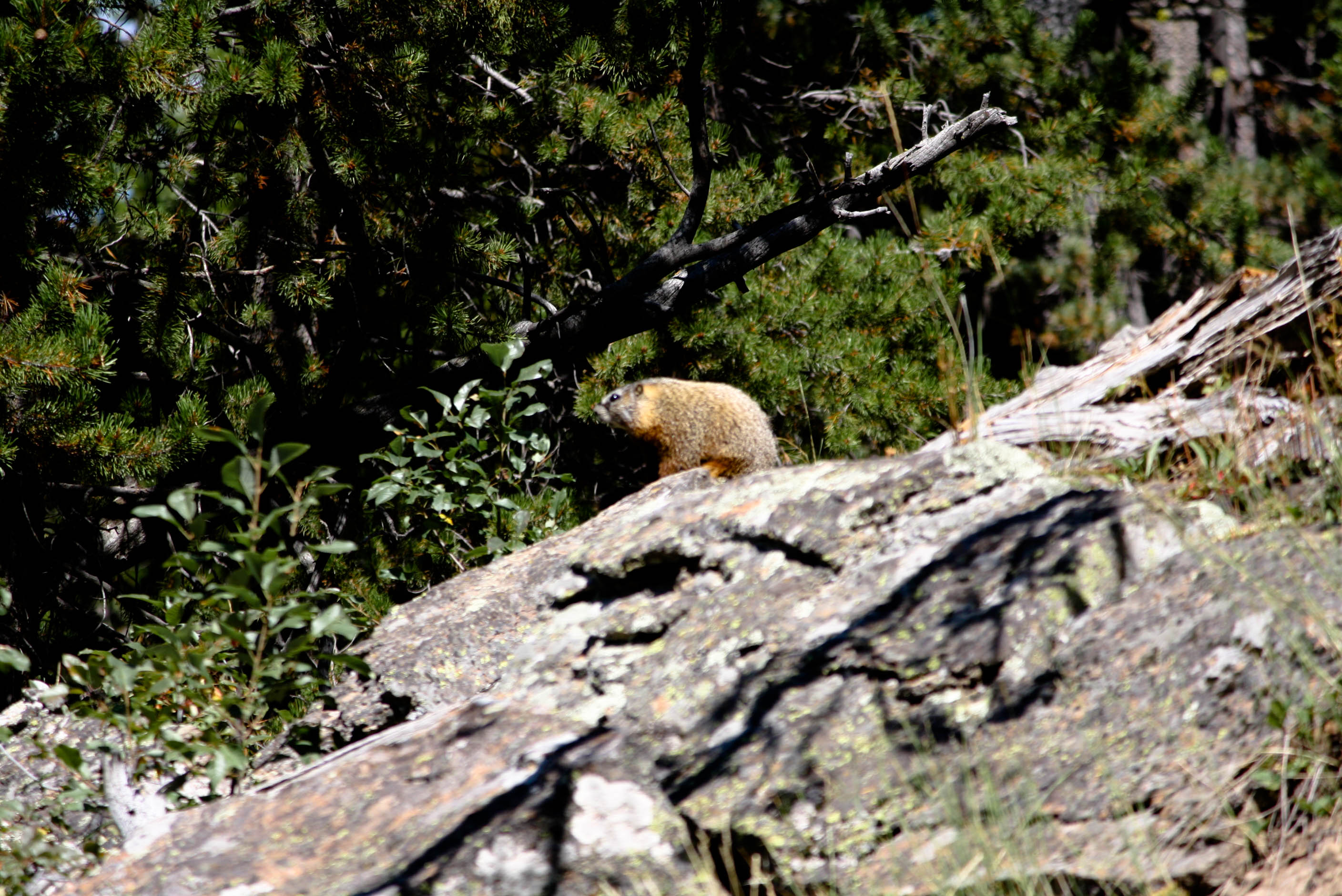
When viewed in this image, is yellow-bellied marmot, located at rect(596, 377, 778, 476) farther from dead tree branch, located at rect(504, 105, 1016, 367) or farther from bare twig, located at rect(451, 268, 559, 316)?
dead tree branch, located at rect(504, 105, 1016, 367)

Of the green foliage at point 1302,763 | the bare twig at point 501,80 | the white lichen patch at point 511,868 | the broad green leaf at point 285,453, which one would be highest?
the bare twig at point 501,80

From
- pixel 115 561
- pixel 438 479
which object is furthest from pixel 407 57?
pixel 115 561

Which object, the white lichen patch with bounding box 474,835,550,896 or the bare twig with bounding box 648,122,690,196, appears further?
the bare twig with bounding box 648,122,690,196

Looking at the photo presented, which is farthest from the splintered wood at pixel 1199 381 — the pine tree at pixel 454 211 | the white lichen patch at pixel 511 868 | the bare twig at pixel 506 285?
the bare twig at pixel 506 285

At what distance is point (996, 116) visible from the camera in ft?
14.6

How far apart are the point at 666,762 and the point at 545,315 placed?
13.4ft

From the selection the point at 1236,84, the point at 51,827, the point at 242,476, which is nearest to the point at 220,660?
the point at 51,827

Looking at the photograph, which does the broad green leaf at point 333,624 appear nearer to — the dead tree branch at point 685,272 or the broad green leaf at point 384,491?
the broad green leaf at point 384,491

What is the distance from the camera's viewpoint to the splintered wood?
2969 millimetres

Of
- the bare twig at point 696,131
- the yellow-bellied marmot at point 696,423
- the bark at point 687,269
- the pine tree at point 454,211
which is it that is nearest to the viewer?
the pine tree at point 454,211

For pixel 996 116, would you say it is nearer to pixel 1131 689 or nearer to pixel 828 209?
pixel 828 209

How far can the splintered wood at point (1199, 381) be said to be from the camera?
9.74 ft

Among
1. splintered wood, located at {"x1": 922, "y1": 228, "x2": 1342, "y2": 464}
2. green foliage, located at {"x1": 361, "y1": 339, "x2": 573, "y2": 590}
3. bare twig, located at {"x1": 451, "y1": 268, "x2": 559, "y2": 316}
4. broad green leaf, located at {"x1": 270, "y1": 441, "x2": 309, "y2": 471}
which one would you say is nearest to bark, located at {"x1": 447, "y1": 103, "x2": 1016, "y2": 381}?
bare twig, located at {"x1": 451, "y1": 268, "x2": 559, "y2": 316}

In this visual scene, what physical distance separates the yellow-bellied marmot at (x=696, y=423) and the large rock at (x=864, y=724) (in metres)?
2.70
